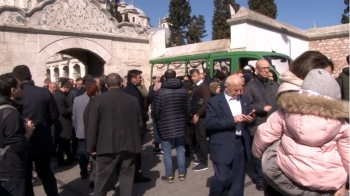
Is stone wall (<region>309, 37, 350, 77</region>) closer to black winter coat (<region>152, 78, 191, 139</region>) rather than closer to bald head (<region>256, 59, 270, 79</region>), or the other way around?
bald head (<region>256, 59, 270, 79</region>)

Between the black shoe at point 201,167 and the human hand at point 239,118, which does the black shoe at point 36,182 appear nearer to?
the black shoe at point 201,167

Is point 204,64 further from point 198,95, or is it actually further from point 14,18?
point 14,18

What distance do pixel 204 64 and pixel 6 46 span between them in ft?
21.3

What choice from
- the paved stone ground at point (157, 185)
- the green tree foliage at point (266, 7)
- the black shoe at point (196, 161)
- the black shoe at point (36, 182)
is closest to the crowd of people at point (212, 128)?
the black shoe at point (196, 161)

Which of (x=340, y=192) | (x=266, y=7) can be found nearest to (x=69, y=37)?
(x=340, y=192)

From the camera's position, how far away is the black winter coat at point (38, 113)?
4469 millimetres

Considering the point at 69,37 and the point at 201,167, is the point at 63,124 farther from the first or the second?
the point at 69,37

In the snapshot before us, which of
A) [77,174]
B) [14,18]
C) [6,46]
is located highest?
[14,18]

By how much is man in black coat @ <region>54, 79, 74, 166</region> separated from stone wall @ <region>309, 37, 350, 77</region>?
11.1m

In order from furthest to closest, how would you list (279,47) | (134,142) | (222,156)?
(279,47) → (134,142) → (222,156)

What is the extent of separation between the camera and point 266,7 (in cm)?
2539

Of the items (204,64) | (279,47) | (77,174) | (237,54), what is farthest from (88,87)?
(279,47)

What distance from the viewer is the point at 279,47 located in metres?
13.4

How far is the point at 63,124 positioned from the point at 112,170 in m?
3.35
